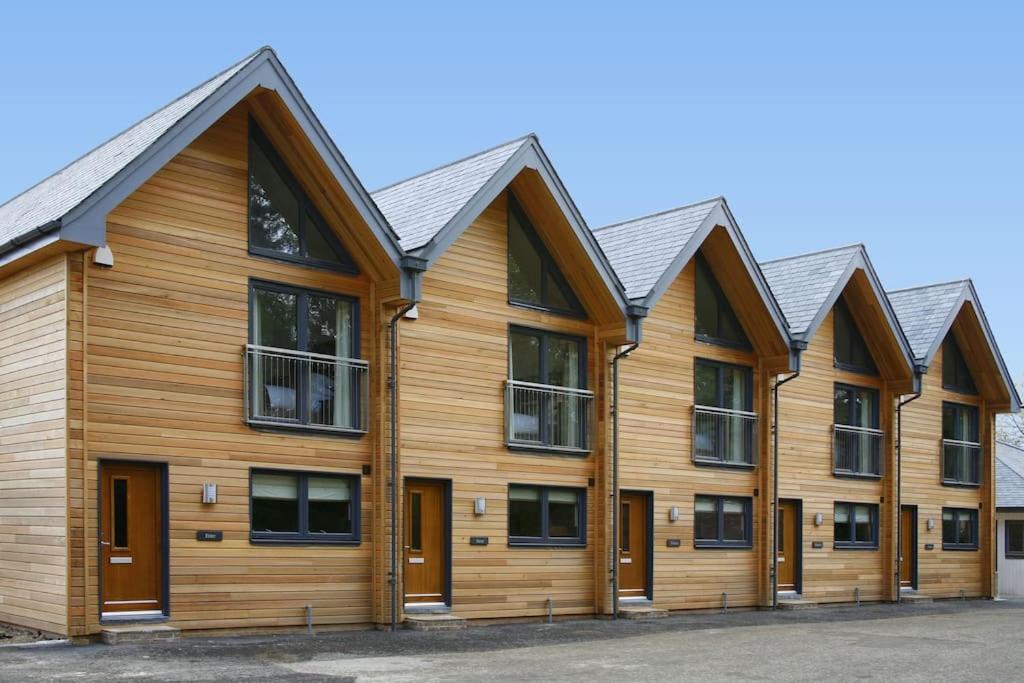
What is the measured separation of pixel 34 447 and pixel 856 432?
708 inches

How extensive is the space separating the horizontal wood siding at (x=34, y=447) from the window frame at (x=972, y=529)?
22.1 metres

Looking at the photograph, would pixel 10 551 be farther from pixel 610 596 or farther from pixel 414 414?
pixel 610 596

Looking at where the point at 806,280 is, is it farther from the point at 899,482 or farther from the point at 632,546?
the point at 632,546

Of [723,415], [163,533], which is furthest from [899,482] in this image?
[163,533]

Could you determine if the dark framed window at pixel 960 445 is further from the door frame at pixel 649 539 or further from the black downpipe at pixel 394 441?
the black downpipe at pixel 394 441

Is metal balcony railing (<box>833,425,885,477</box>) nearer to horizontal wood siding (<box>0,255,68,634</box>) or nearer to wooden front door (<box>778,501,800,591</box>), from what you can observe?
wooden front door (<box>778,501,800,591</box>)

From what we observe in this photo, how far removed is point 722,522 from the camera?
81.4 feet

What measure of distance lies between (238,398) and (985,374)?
Result: 21154 mm

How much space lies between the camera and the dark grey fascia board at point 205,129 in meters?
15.6

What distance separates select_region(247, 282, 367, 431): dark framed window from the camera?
1795 cm

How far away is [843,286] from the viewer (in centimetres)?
2647

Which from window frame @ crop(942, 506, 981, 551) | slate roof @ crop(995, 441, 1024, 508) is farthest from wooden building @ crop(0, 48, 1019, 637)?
slate roof @ crop(995, 441, 1024, 508)

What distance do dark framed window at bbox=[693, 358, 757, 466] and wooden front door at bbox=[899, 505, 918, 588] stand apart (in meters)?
6.63

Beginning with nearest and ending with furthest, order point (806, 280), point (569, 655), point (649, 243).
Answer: point (569, 655) → point (649, 243) → point (806, 280)
